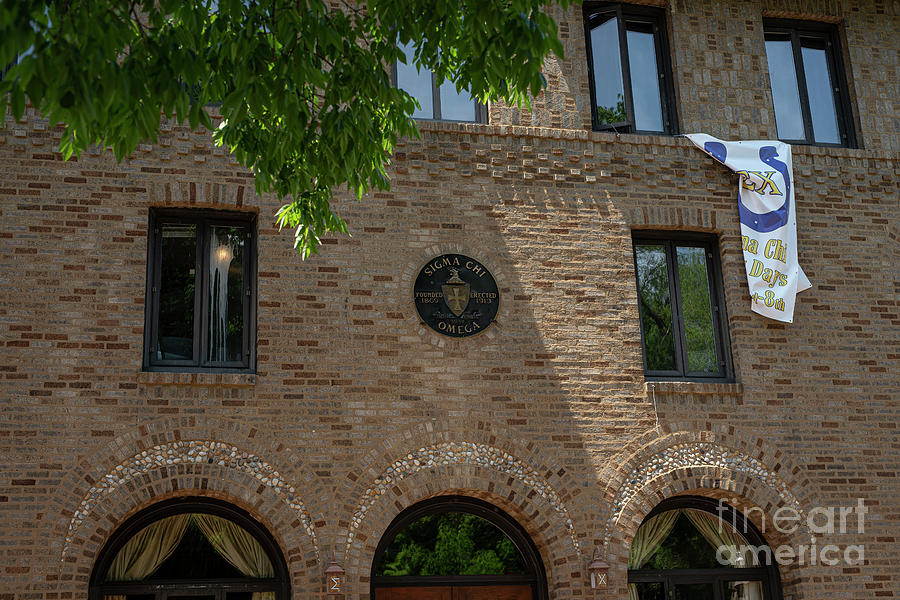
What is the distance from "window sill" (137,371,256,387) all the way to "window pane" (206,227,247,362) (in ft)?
1.36

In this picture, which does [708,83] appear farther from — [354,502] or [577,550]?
[354,502]

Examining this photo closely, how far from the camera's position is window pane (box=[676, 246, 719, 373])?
37.4 feet

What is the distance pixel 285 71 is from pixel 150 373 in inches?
171

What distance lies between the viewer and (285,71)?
647 centimetres

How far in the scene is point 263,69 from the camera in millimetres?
6395

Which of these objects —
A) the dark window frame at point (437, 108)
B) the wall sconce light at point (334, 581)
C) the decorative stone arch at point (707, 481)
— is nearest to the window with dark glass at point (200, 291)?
the wall sconce light at point (334, 581)

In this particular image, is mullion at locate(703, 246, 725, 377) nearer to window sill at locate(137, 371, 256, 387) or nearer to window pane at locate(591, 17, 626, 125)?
window pane at locate(591, 17, 626, 125)

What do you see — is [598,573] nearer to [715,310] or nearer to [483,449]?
[483,449]

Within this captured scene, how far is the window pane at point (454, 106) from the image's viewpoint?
1177 cm

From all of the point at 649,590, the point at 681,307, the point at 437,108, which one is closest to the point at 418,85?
the point at 437,108

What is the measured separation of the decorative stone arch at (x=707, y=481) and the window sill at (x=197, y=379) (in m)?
3.87

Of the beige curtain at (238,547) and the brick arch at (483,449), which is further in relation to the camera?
the brick arch at (483,449)

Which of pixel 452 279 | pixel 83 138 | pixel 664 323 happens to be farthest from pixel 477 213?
pixel 83 138

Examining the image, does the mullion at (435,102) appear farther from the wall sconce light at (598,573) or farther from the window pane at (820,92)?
Result: the wall sconce light at (598,573)
